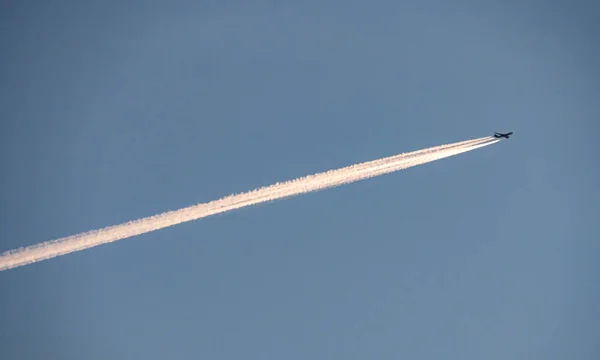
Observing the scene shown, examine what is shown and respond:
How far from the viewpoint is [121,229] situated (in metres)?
40.0

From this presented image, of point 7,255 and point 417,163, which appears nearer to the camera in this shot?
point 7,255

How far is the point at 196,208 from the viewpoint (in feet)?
135

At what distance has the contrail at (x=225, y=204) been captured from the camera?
38.8 metres

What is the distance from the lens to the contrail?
3875 centimetres

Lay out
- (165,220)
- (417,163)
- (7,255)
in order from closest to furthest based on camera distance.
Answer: (7,255) → (165,220) → (417,163)

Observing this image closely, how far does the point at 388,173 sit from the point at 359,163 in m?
1.90

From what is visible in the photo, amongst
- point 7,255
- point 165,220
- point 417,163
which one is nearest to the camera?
point 7,255

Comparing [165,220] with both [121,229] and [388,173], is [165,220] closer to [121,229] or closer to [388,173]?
[121,229]

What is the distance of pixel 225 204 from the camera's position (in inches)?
1594

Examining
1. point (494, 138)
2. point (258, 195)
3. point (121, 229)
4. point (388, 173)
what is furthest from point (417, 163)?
point (121, 229)

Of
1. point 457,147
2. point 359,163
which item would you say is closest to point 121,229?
point 359,163

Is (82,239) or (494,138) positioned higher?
(494,138)

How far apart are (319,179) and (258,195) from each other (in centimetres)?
373

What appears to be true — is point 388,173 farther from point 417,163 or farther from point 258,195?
point 258,195
